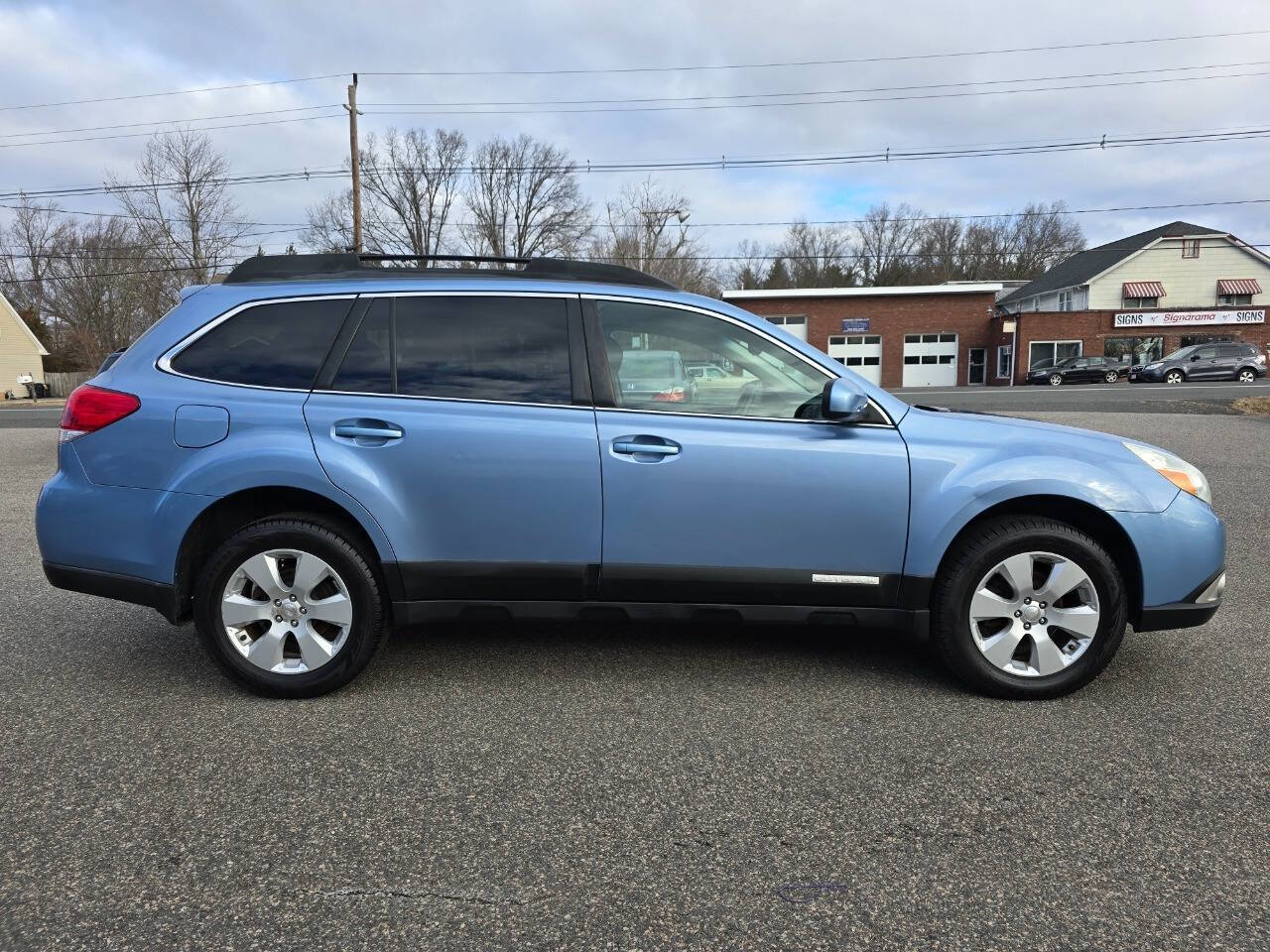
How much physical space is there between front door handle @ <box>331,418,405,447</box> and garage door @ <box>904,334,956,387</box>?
49.2m

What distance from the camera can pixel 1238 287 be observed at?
49250mm

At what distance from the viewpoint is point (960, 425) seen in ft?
12.2

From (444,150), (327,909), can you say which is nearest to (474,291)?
(327,909)

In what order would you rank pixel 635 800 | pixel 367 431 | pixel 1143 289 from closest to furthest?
1. pixel 635 800
2. pixel 367 431
3. pixel 1143 289

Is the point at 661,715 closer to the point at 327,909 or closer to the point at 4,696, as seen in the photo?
the point at 327,909

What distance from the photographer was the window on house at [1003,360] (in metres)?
48.7

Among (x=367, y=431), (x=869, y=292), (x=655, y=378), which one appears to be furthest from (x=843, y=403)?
(x=869, y=292)

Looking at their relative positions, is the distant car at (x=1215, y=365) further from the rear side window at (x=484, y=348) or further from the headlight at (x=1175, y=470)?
the rear side window at (x=484, y=348)

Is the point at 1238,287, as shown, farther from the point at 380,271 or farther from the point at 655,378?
the point at 380,271

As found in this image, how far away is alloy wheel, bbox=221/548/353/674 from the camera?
11.8ft

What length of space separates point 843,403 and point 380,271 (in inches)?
85.1

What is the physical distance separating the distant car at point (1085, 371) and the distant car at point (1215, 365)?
467cm

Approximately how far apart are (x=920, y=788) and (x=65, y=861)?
2.64m

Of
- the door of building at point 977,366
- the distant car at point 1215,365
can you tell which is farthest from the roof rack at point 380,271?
the door of building at point 977,366
